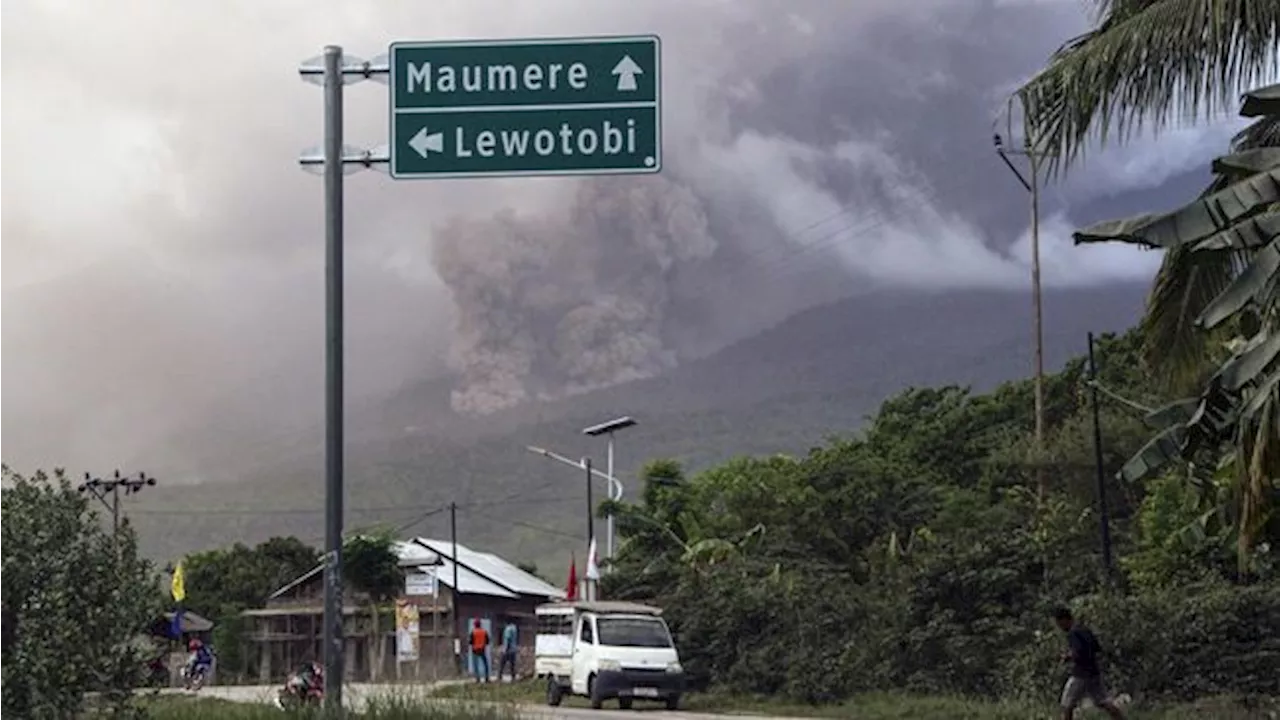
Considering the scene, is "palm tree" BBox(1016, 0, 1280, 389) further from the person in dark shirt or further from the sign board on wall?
the sign board on wall

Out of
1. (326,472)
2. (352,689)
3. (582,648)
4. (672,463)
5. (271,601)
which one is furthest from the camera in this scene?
(271,601)

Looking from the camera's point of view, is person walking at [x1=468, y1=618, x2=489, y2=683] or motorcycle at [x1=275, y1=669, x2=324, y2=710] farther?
person walking at [x1=468, y1=618, x2=489, y2=683]

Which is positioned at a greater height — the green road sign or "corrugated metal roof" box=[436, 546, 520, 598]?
the green road sign

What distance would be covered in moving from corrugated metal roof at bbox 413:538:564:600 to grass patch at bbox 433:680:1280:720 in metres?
36.6

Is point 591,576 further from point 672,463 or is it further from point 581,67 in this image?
point 581,67

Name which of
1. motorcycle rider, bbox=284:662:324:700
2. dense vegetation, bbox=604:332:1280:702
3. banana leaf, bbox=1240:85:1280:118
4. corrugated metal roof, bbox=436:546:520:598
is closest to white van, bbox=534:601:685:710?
dense vegetation, bbox=604:332:1280:702

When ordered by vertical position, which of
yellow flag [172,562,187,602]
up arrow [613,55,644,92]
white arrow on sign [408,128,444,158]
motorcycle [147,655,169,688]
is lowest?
motorcycle [147,655,169,688]

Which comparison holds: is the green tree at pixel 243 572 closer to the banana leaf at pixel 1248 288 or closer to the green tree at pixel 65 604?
the green tree at pixel 65 604

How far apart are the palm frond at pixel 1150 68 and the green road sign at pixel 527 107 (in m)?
3.39

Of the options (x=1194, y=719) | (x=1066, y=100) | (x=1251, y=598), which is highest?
(x=1066, y=100)

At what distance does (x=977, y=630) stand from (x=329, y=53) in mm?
19265

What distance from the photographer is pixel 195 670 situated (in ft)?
123

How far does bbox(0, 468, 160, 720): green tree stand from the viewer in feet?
44.1

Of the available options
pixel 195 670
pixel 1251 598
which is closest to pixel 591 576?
pixel 195 670
